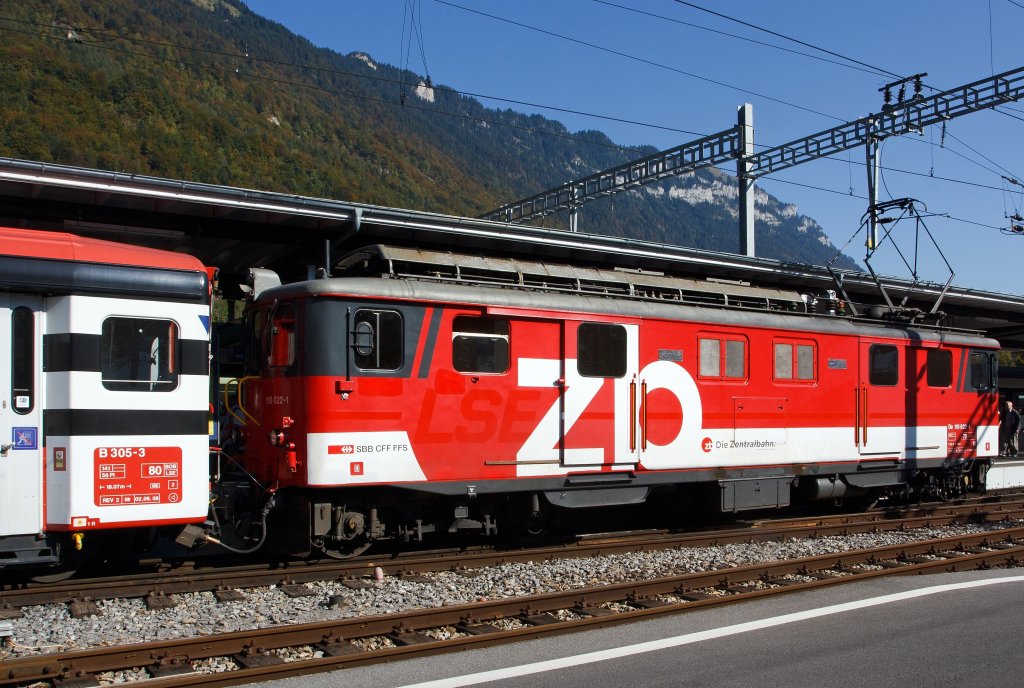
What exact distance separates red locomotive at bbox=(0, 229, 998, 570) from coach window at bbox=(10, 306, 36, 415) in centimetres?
2

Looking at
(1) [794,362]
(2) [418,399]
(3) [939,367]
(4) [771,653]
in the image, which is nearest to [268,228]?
(2) [418,399]

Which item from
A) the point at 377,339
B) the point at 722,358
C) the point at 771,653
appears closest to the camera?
the point at 771,653

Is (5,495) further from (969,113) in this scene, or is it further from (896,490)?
(969,113)

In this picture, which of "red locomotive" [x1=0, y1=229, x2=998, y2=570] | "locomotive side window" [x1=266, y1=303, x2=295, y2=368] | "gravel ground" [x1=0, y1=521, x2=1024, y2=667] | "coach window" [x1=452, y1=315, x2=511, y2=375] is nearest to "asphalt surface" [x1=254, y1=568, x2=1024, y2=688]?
"gravel ground" [x1=0, y1=521, x2=1024, y2=667]

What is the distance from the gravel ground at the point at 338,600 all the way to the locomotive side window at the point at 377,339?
2.44m

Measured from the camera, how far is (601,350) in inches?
457

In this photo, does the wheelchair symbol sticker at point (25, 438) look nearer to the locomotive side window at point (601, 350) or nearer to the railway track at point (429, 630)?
the railway track at point (429, 630)

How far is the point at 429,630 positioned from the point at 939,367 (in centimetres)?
1201

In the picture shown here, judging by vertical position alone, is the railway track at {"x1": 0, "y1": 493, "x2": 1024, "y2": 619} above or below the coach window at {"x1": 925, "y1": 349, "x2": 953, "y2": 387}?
below

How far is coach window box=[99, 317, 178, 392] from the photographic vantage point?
830 centimetres

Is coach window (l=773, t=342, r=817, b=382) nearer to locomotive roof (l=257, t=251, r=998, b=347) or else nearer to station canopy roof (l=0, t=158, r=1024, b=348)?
locomotive roof (l=257, t=251, r=998, b=347)

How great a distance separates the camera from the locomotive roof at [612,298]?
32.9 ft

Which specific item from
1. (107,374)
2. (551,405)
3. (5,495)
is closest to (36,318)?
(107,374)

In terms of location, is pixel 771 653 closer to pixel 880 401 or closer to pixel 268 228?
pixel 880 401
